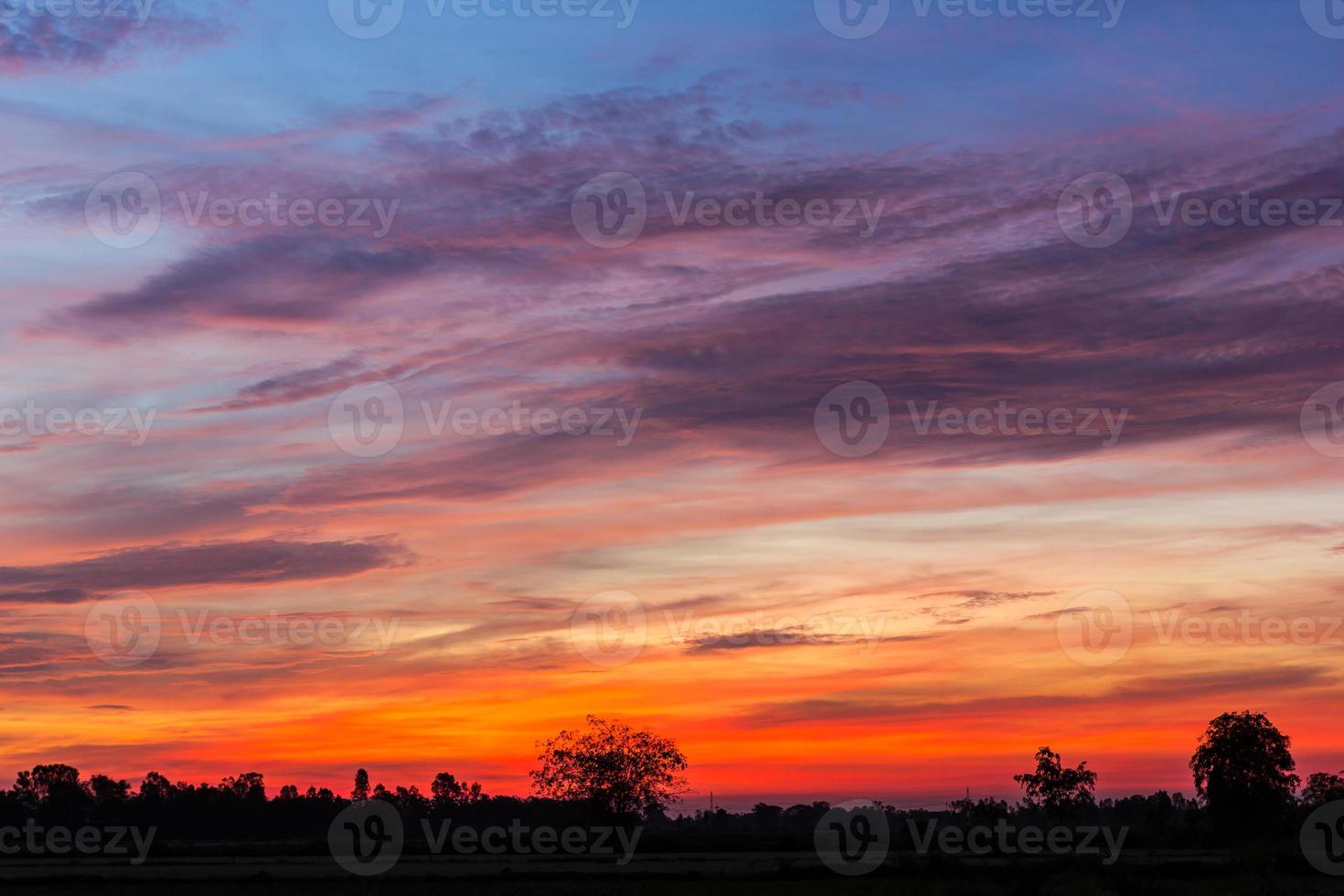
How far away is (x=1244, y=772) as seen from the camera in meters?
139

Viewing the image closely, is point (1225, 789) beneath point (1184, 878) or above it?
above

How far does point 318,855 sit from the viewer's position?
131875 millimetres

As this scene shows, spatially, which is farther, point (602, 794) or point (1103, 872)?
point (602, 794)

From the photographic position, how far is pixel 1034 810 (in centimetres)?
15525

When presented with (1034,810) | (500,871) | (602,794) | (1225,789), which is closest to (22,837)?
(602,794)

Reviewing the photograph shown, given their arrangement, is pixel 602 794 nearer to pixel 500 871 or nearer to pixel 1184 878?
pixel 500 871

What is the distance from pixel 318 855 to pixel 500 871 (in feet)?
157

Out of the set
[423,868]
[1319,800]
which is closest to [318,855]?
[423,868]

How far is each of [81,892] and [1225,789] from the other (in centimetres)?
11395

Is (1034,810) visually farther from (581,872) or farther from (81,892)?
(81,892)

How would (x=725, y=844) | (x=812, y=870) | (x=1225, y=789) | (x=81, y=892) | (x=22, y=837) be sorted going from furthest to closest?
(x=22, y=837) < (x=1225, y=789) < (x=725, y=844) < (x=812, y=870) < (x=81, y=892)

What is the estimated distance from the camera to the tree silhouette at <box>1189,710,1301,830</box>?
13700 centimetres

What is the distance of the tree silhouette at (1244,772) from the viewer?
137000mm

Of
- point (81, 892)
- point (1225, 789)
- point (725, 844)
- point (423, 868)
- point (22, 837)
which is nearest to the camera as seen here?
point (81, 892)
